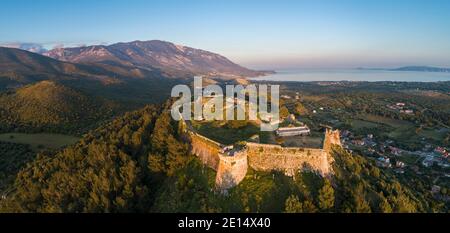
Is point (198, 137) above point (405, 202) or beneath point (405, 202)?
above

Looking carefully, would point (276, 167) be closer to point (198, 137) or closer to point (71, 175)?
point (198, 137)

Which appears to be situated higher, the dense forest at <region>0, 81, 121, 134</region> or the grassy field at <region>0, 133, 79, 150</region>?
the dense forest at <region>0, 81, 121, 134</region>

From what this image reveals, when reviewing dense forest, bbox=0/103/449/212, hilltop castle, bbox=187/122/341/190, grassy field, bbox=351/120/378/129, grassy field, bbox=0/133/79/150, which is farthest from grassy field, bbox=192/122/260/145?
grassy field, bbox=351/120/378/129

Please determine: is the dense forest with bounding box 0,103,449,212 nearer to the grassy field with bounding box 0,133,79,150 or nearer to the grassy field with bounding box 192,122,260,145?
the grassy field with bounding box 192,122,260,145

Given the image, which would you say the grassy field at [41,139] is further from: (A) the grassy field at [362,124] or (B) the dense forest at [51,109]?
(A) the grassy field at [362,124]
